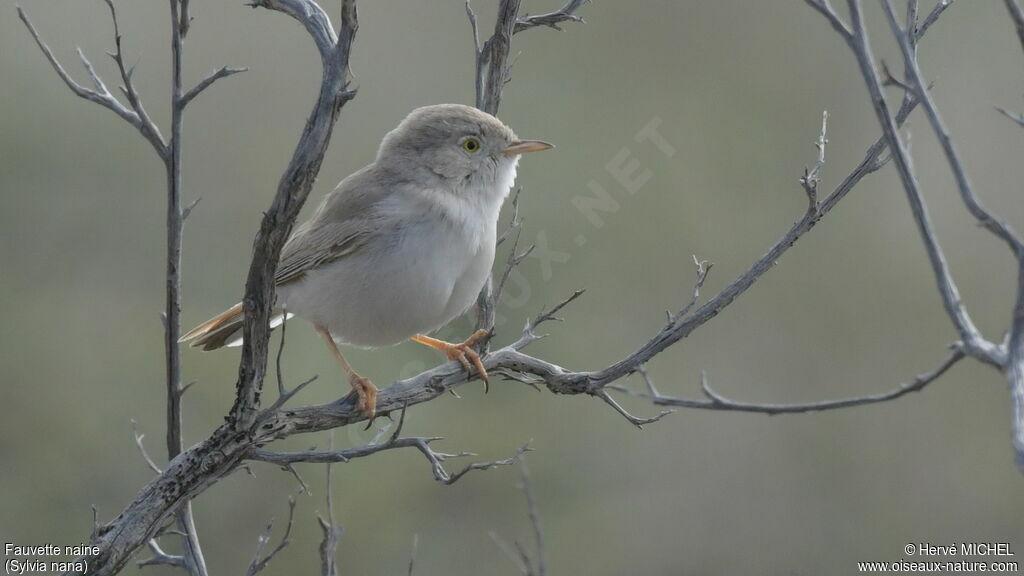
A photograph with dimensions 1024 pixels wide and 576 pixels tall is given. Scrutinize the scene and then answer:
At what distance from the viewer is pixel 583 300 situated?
48.3ft

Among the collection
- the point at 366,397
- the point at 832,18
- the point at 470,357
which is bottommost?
the point at 366,397

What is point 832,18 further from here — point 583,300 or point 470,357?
point 583,300

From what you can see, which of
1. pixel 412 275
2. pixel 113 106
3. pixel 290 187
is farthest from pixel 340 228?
pixel 290 187

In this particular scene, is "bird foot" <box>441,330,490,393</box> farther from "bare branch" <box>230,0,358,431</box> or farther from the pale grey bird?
"bare branch" <box>230,0,358,431</box>

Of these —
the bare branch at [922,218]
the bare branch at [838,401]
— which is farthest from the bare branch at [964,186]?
the bare branch at [838,401]

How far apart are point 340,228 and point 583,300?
31.5 feet

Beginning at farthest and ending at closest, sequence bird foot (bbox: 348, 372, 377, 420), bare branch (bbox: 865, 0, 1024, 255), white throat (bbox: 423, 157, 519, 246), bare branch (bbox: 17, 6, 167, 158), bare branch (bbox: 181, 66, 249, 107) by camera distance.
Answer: white throat (bbox: 423, 157, 519, 246), bird foot (bbox: 348, 372, 377, 420), bare branch (bbox: 17, 6, 167, 158), bare branch (bbox: 181, 66, 249, 107), bare branch (bbox: 865, 0, 1024, 255)

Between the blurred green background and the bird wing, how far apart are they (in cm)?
676

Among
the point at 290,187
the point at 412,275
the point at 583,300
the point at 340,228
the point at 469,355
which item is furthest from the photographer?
the point at 583,300

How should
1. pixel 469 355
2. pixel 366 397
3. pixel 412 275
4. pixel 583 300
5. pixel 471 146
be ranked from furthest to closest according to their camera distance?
pixel 583 300 → pixel 471 146 → pixel 412 275 → pixel 469 355 → pixel 366 397

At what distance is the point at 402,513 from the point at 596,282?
13.2 feet

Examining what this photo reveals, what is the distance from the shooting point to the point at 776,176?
611 inches

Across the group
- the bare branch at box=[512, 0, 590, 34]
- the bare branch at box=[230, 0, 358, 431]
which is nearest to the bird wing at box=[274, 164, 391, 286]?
the bare branch at box=[512, 0, 590, 34]

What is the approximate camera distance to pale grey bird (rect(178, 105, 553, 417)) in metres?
4.99
